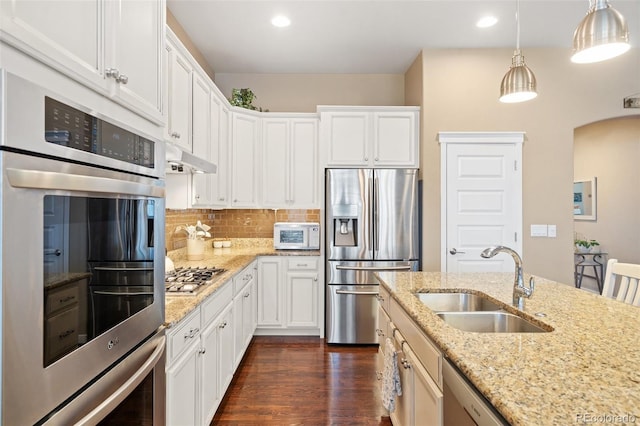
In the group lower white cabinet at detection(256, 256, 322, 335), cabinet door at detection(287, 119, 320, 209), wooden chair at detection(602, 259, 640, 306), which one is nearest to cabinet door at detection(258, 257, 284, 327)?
lower white cabinet at detection(256, 256, 322, 335)

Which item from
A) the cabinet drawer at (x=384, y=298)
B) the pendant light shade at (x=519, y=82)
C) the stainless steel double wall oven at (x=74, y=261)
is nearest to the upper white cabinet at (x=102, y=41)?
A: the stainless steel double wall oven at (x=74, y=261)

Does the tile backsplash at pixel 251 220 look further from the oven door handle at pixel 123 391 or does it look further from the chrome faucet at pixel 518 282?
the oven door handle at pixel 123 391

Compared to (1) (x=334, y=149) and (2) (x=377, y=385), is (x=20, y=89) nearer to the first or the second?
(2) (x=377, y=385)

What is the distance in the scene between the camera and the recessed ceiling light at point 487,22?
117 inches

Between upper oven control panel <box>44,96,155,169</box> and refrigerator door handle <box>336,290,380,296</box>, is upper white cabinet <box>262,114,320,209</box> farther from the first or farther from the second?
upper oven control panel <box>44,96,155,169</box>

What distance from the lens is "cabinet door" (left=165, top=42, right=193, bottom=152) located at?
2146 millimetres

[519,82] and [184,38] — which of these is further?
[184,38]

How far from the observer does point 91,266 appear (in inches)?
35.4

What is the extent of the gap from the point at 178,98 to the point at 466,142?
2.75 meters

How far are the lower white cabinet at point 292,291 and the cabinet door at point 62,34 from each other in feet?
9.56

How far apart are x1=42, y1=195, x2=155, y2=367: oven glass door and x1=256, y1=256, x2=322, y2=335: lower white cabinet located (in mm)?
2556

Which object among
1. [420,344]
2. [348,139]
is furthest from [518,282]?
[348,139]

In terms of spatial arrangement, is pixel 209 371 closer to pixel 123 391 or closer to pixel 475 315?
pixel 123 391

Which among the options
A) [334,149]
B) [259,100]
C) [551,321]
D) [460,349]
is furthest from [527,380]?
[259,100]
